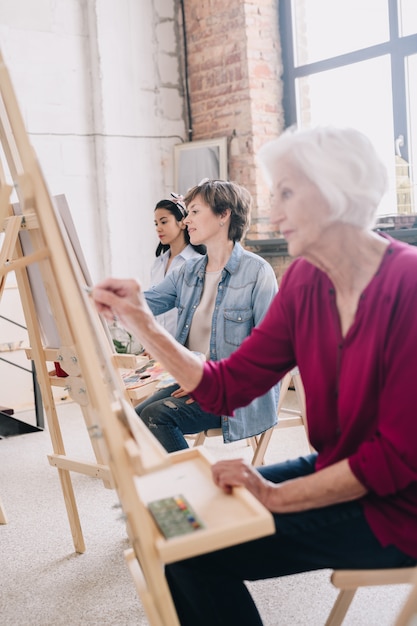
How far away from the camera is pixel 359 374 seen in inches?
52.7

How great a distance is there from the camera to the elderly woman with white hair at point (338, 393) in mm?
1284

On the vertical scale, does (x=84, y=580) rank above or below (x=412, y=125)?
below

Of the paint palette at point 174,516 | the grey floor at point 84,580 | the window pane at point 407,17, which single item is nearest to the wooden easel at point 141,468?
the paint palette at point 174,516

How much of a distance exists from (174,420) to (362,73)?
10.6 ft

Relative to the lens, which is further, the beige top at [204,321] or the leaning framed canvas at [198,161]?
the leaning framed canvas at [198,161]

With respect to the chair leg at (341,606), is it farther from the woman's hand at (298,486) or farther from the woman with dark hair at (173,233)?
the woman with dark hair at (173,233)

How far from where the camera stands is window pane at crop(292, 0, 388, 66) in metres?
4.64

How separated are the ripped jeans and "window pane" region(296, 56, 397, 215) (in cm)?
247

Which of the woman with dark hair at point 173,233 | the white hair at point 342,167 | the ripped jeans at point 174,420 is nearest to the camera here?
the white hair at point 342,167

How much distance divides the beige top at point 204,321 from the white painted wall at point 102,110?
2.24m

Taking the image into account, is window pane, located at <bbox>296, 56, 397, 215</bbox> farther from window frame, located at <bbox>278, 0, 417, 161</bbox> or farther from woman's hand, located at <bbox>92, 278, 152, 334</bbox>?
woman's hand, located at <bbox>92, 278, 152, 334</bbox>

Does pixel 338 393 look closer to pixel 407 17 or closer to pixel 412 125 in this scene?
pixel 412 125

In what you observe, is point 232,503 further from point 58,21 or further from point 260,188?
point 58,21

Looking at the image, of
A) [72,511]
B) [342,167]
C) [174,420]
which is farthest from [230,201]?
[342,167]
